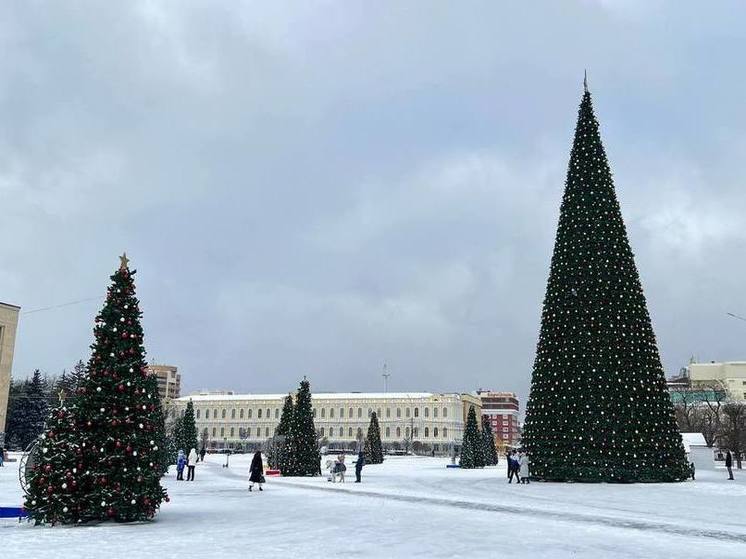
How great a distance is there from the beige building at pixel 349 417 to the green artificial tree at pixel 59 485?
5124 inches

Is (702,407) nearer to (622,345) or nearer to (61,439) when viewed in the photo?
(622,345)

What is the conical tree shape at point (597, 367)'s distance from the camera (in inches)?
1001

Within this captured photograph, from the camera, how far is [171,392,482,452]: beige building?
147m

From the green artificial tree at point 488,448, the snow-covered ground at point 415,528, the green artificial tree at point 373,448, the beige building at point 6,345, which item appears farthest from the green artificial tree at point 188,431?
the snow-covered ground at point 415,528

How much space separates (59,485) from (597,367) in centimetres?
1968

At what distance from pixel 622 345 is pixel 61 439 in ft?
67.8

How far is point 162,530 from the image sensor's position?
12383mm

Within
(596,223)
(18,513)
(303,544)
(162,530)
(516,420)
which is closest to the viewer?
(303,544)

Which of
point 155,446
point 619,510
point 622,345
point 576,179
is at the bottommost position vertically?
point 619,510

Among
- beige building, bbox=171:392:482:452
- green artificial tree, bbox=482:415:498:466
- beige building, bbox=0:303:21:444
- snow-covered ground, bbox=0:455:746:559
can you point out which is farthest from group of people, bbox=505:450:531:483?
beige building, bbox=171:392:482:452

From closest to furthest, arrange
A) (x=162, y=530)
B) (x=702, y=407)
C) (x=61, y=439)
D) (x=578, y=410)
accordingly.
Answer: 1. (x=162, y=530)
2. (x=61, y=439)
3. (x=578, y=410)
4. (x=702, y=407)

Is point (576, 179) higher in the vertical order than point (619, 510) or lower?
higher

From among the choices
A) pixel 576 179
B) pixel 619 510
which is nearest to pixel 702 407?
pixel 576 179

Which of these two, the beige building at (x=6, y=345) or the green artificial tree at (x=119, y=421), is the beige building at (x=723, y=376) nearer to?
the beige building at (x=6, y=345)
